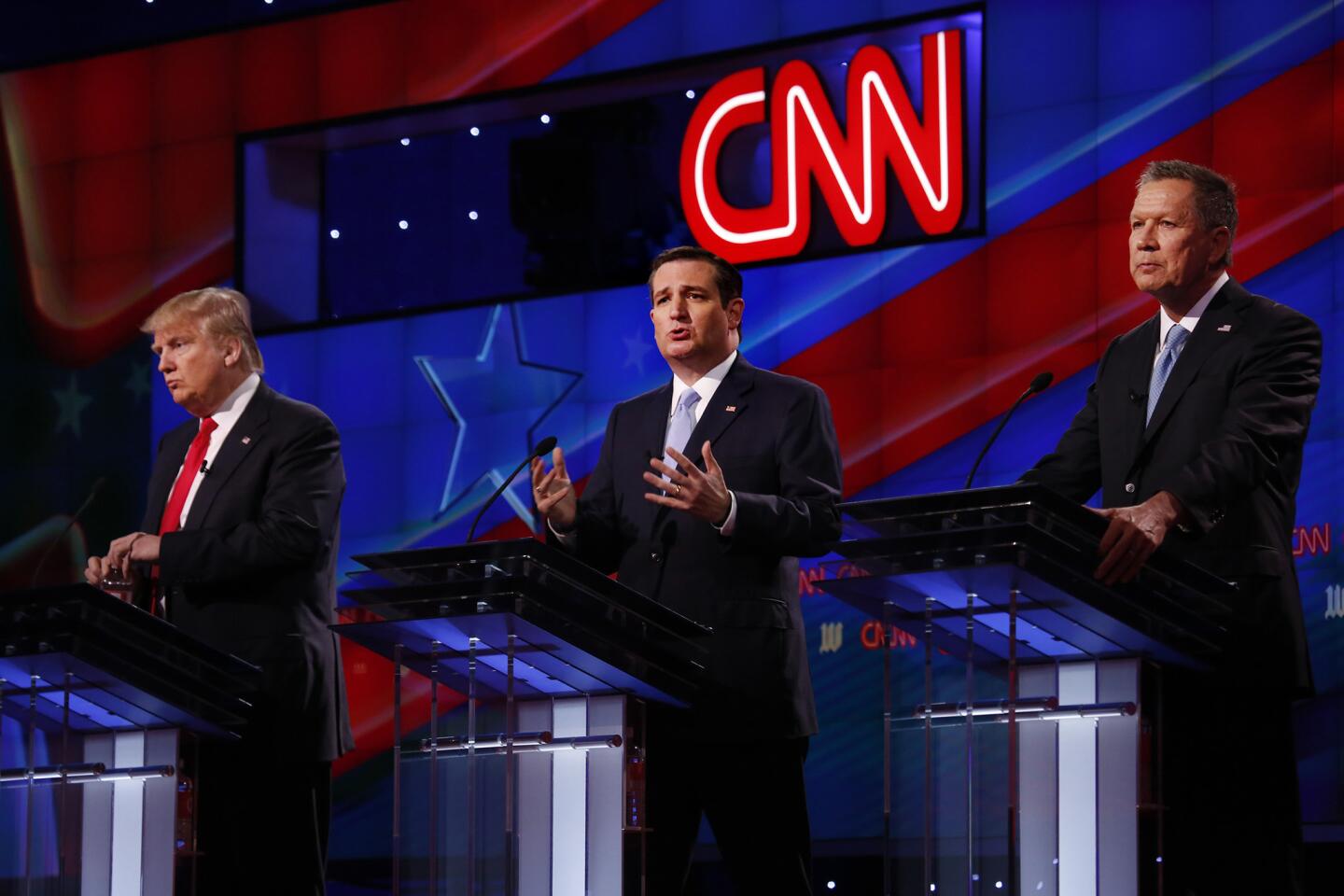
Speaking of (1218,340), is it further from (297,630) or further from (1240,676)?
(297,630)

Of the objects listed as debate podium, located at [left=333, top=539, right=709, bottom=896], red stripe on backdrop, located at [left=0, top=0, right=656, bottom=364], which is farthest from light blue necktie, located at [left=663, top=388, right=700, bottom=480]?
red stripe on backdrop, located at [left=0, top=0, right=656, bottom=364]

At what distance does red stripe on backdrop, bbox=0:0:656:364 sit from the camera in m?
8.58

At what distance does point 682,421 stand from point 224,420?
105 cm

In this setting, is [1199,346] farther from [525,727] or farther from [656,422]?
[525,727]

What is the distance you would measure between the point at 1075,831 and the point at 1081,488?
857mm

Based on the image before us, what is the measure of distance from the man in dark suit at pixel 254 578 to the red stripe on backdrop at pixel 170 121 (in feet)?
14.5

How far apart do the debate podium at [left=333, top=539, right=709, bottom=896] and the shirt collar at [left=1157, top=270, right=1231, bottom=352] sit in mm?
983

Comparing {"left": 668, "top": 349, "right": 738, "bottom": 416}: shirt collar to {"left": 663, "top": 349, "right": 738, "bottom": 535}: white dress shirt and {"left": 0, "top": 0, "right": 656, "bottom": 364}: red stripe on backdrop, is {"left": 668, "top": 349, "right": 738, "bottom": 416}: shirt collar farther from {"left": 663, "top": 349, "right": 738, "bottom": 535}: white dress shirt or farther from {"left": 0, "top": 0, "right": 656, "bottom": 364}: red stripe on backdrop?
{"left": 0, "top": 0, "right": 656, "bottom": 364}: red stripe on backdrop

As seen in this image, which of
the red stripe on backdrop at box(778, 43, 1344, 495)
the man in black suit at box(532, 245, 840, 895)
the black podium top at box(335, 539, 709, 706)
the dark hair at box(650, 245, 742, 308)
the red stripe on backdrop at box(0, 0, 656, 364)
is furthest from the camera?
the red stripe on backdrop at box(0, 0, 656, 364)

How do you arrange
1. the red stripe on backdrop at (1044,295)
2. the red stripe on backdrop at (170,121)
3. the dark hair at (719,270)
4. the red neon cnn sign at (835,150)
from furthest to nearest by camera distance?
the red stripe on backdrop at (170,121), the red neon cnn sign at (835,150), the red stripe on backdrop at (1044,295), the dark hair at (719,270)

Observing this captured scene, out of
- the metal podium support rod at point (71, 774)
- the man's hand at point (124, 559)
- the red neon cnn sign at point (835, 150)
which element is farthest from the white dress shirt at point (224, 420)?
the red neon cnn sign at point (835, 150)

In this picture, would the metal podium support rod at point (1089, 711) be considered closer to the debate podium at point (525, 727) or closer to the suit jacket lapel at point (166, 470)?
the debate podium at point (525, 727)

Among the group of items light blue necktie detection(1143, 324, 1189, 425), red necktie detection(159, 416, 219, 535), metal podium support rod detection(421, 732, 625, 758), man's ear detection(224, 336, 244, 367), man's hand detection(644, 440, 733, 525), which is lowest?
metal podium support rod detection(421, 732, 625, 758)

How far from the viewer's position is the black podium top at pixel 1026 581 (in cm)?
289
